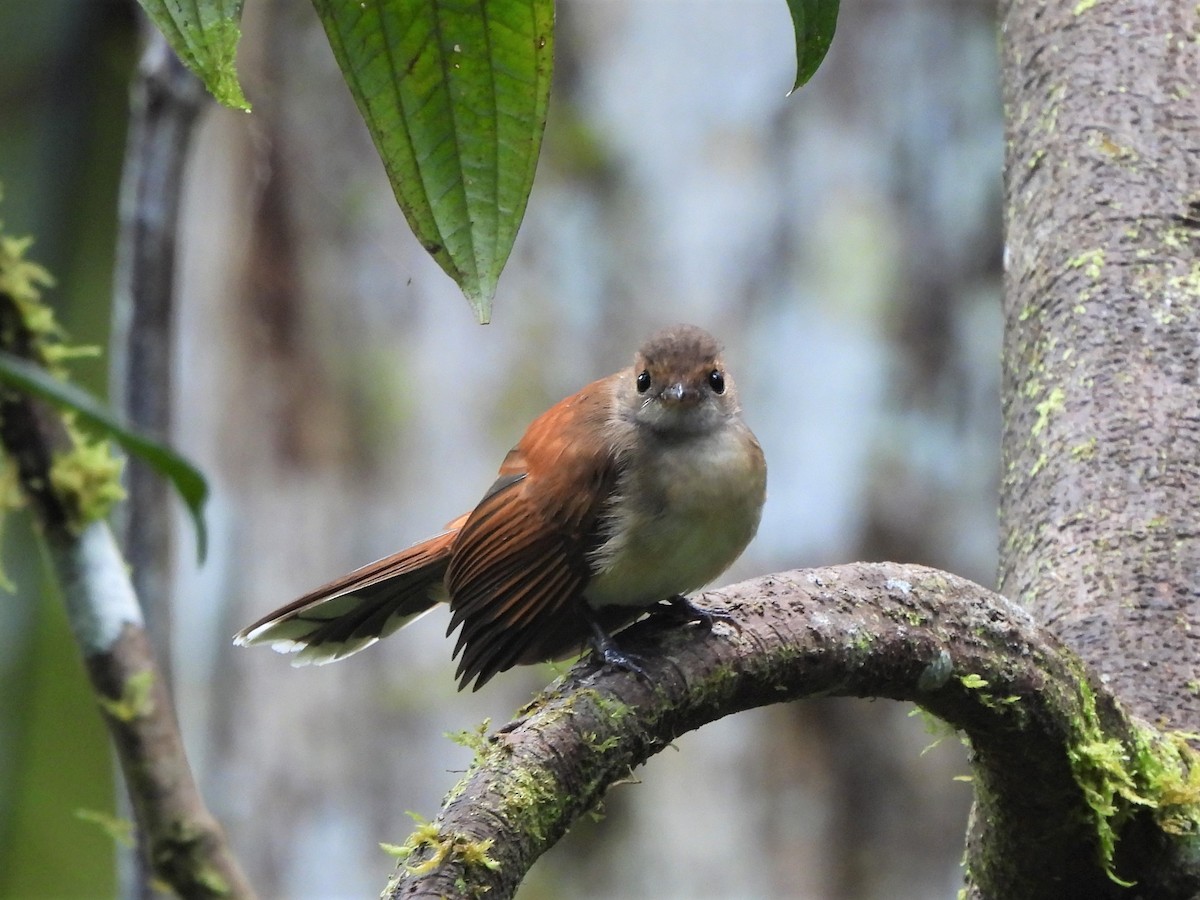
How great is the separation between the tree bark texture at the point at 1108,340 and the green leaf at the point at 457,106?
1.43m

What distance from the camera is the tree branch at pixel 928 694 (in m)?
1.71

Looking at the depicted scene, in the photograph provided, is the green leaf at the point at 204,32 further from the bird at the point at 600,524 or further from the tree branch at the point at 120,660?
the tree branch at the point at 120,660

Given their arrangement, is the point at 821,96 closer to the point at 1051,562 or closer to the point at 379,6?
the point at 1051,562

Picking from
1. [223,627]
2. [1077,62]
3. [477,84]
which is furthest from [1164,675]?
[223,627]

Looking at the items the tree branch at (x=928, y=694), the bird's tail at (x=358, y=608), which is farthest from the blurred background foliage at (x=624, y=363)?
the tree branch at (x=928, y=694)

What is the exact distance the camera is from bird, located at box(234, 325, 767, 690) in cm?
230

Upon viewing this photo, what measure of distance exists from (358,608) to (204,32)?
1.87m

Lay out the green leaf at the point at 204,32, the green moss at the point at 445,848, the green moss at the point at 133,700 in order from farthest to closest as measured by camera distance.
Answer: the green moss at the point at 133,700
the green moss at the point at 445,848
the green leaf at the point at 204,32

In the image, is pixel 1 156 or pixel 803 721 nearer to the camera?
pixel 803 721

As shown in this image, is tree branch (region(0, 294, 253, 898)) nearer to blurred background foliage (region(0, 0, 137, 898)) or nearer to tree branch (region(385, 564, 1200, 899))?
tree branch (region(385, 564, 1200, 899))

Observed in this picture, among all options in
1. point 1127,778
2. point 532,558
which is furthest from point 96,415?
point 1127,778

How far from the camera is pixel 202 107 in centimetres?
328

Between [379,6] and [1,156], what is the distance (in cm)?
707

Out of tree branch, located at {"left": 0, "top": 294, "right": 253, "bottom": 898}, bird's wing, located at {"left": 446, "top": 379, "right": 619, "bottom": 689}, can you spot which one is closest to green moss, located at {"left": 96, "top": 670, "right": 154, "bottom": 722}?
tree branch, located at {"left": 0, "top": 294, "right": 253, "bottom": 898}
